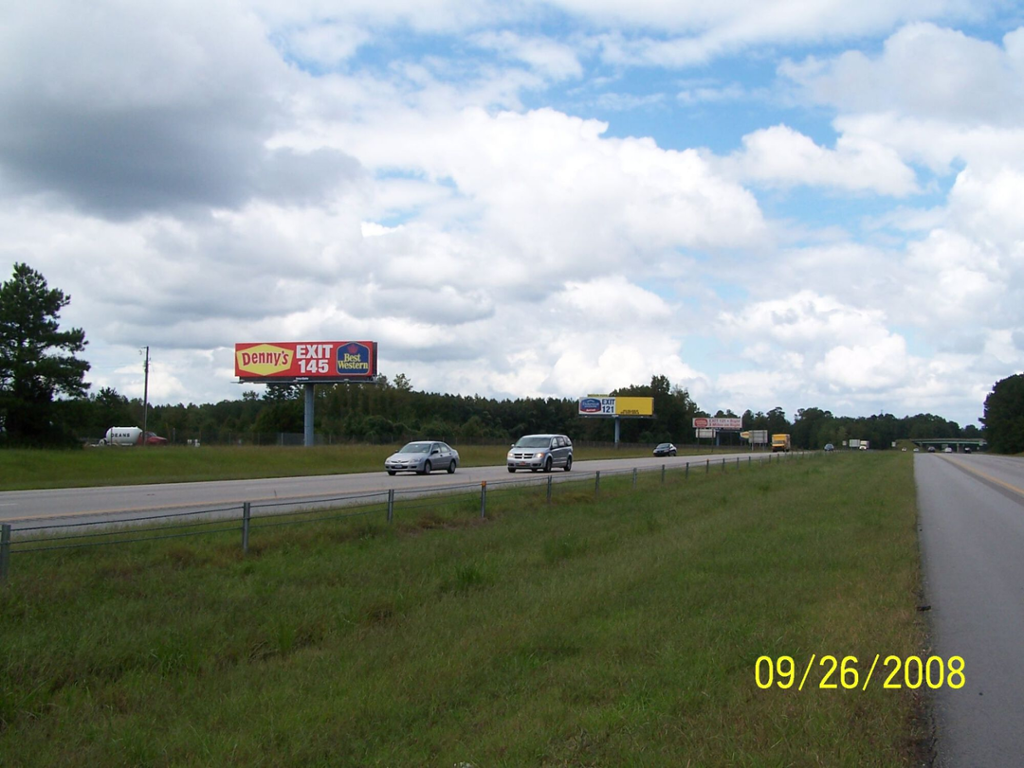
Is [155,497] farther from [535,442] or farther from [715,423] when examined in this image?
[715,423]

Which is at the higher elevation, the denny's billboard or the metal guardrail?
the denny's billboard

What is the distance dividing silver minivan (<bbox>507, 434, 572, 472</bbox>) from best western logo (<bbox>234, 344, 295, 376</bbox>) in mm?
38328

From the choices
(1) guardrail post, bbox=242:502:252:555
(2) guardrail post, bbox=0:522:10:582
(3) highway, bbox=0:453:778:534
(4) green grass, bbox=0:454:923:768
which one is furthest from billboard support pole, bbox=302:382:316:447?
(2) guardrail post, bbox=0:522:10:582

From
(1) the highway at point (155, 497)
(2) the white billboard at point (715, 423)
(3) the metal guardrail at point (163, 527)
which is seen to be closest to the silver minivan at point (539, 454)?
(1) the highway at point (155, 497)

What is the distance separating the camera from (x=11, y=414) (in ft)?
175

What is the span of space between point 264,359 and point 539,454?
4234cm

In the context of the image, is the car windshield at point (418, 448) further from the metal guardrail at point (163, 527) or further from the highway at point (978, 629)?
the highway at point (978, 629)

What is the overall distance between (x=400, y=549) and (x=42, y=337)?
51.1 m

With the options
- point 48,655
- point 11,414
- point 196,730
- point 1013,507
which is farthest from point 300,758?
point 11,414

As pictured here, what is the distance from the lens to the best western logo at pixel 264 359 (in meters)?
74.1

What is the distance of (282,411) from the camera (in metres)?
104

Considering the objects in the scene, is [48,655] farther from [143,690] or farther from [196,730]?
[196,730]

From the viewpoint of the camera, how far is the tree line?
54.5 m

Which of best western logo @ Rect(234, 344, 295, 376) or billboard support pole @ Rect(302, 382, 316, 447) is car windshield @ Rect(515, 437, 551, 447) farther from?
best western logo @ Rect(234, 344, 295, 376)
